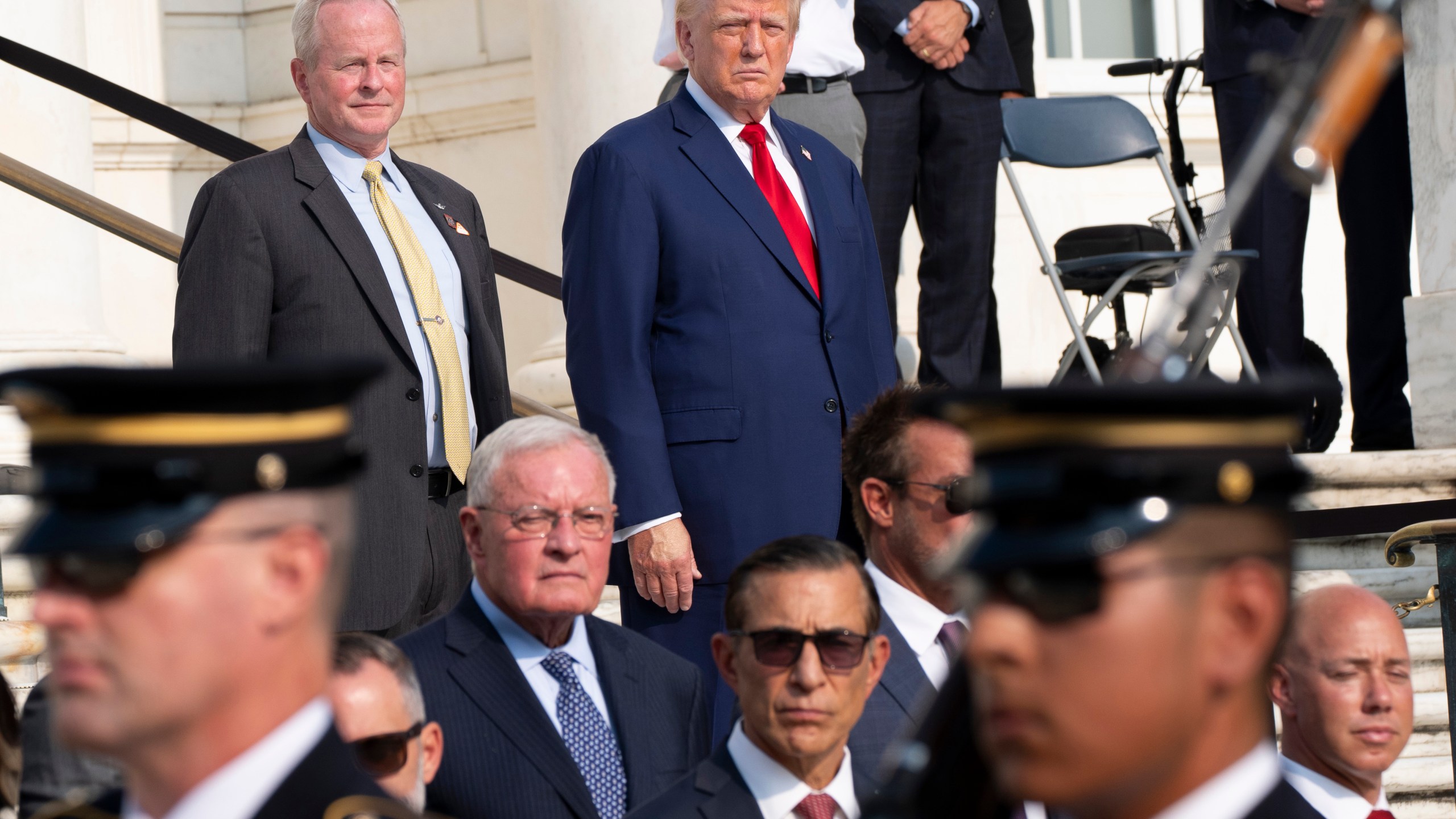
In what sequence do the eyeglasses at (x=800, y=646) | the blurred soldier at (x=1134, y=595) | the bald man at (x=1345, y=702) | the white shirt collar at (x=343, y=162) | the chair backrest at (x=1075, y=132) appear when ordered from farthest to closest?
1. the chair backrest at (x=1075, y=132)
2. the white shirt collar at (x=343, y=162)
3. the bald man at (x=1345, y=702)
4. the eyeglasses at (x=800, y=646)
5. the blurred soldier at (x=1134, y=595)

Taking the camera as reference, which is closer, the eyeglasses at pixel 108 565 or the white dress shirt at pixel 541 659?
the eyeglasses at pixel 108 565

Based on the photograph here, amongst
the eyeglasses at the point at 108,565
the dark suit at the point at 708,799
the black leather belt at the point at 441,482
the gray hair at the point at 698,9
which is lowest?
the dark suit at the point at 708,799

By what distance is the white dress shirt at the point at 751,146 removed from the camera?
4066 millimetres

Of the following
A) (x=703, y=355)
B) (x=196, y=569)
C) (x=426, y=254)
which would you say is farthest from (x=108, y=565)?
(x=426, y=254)

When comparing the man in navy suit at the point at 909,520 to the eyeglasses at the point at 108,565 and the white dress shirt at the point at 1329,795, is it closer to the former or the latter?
the white dress shirt at the point at 1329,795

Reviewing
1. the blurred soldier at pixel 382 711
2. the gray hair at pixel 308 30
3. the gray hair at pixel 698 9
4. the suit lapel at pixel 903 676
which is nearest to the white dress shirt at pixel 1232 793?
the blurred soldier at pixel 382 711

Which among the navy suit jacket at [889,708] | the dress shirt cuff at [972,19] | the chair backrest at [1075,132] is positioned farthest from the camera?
the chair backrest at [1075,132]

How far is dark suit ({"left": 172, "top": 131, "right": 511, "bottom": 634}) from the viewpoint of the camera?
3.77m

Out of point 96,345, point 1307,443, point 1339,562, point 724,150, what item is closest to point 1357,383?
point 1307,443

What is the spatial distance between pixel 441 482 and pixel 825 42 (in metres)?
2.00

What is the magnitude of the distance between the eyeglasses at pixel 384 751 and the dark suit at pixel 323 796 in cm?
89

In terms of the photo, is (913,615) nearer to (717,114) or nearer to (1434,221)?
(717,114)

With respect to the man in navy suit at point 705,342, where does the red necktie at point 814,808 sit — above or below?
below

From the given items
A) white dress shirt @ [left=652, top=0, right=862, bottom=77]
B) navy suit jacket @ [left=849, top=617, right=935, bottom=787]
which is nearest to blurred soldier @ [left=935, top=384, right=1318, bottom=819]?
navy suit jacket @ [left=849, top=617, right=935, bottom=787]
